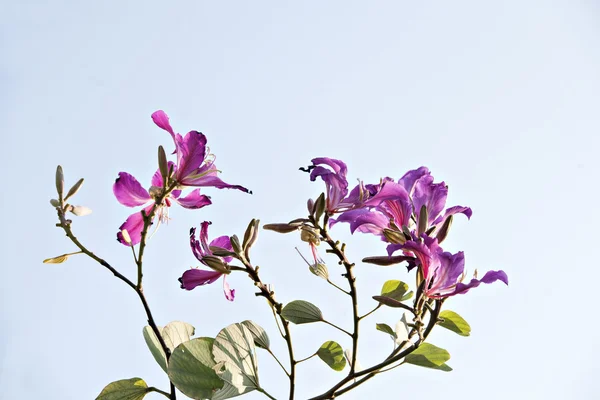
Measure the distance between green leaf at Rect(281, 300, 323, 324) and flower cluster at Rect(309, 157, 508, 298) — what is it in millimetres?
130

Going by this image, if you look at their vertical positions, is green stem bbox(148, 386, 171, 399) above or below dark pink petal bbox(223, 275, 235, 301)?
below

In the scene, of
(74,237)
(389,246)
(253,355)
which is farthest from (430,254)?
(74,237)

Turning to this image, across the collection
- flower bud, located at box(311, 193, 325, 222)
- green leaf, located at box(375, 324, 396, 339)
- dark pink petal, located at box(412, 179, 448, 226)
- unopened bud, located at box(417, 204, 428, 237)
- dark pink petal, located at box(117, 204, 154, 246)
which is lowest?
green leaf, located at box(375, 324, 396, 339)

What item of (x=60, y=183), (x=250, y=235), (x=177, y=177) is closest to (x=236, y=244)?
(x=250, y=235)

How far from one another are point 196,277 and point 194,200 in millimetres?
117

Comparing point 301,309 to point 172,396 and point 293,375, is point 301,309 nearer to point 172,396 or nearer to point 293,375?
point 293,375

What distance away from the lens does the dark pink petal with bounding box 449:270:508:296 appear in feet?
2.39

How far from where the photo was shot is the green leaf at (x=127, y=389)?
0.89m

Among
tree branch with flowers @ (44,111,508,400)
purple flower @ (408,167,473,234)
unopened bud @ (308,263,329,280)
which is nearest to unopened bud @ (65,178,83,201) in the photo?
tree branch with flowers @ (44,111,508,400)

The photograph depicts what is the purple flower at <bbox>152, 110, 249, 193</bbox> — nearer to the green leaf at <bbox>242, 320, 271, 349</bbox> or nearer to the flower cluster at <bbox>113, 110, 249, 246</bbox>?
the flower cluster at <bbox>113, 110, 249, 246</bbox>

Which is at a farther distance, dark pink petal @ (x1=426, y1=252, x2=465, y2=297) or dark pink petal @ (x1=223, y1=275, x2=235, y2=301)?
dark pink petal @ (x1=223, y1=275, x2=235, y2=301)

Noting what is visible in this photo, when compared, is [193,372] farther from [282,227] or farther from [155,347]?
[282,227]

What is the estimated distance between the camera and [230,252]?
0.81 meters

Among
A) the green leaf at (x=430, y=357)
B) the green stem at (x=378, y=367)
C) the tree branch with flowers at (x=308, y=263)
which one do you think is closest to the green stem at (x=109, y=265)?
the tree branch with flowers at (x=308, y=263)
